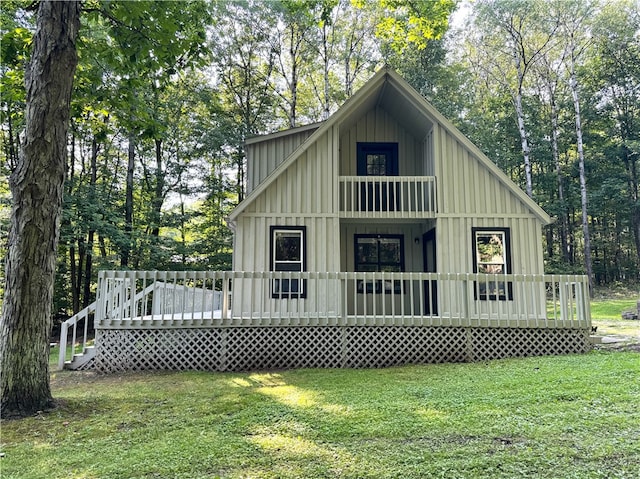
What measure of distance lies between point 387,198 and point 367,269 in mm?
2443

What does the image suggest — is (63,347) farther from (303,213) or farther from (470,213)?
(470,213)

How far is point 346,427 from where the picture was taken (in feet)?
14.6

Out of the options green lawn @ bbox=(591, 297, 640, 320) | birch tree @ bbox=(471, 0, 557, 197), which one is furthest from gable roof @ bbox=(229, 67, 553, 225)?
birch tree @ bbox=(471, 0, 557, 197)

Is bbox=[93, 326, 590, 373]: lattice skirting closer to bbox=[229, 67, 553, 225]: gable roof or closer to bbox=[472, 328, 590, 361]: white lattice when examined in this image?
bbox=[472, 328, 590, 361]: white lattice

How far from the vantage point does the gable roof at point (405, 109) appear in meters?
10.1

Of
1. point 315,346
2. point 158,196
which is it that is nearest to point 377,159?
point 315,346

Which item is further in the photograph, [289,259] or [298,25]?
[298,25]

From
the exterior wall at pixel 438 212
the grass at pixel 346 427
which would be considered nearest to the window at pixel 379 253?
the exterior wall at pixel 438 212

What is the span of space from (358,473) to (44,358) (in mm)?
4588

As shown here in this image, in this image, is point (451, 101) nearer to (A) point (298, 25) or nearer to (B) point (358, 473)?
(A) point (298, 25)

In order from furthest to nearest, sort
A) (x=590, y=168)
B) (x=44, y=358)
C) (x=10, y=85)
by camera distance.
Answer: (x=590, y=168)
(x=10, y=85)
(x=44, y=358)

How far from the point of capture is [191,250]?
66.0 feet

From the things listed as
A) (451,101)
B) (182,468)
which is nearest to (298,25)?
(451,101)

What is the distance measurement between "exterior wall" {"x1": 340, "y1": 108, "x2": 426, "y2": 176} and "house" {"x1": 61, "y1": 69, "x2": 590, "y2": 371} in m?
0.03
